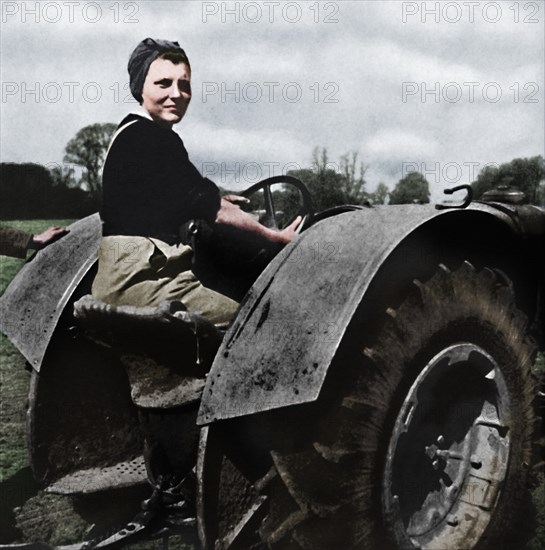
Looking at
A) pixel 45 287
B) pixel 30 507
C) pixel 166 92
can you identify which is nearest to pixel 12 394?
pixel 30 507

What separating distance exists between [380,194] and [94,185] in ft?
3.22

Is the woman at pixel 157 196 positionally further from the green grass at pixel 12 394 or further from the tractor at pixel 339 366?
the green grass at pixel 12 394

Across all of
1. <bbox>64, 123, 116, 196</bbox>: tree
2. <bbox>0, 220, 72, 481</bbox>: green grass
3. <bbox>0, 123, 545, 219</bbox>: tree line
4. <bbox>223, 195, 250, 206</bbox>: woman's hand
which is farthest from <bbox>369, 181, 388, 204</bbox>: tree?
<bbox>0, 220, 72, 481</bbox>: green grass

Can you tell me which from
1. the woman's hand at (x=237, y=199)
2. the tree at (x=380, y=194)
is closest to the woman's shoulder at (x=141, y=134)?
the woman's hand at (x=237, y=199)

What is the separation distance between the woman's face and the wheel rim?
3.94 ft

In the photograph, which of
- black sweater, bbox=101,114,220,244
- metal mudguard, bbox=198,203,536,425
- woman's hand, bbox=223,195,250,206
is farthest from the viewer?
woman's hand, bbox=223,195,250,206

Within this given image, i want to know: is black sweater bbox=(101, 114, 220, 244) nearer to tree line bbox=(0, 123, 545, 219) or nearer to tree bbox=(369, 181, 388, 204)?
tree line bbox=(0, 123, 545, 219)

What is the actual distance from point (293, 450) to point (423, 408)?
1.79 feet

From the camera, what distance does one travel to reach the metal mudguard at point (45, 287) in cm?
284

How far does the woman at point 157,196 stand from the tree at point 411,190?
56cm

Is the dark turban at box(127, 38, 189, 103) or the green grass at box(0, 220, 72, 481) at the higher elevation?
the dark turban at box(127, 38, 189, 103)

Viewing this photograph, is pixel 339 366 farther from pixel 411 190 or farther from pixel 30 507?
pixel 30 507

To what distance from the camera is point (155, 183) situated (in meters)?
2.38

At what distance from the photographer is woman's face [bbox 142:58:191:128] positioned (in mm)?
2416
